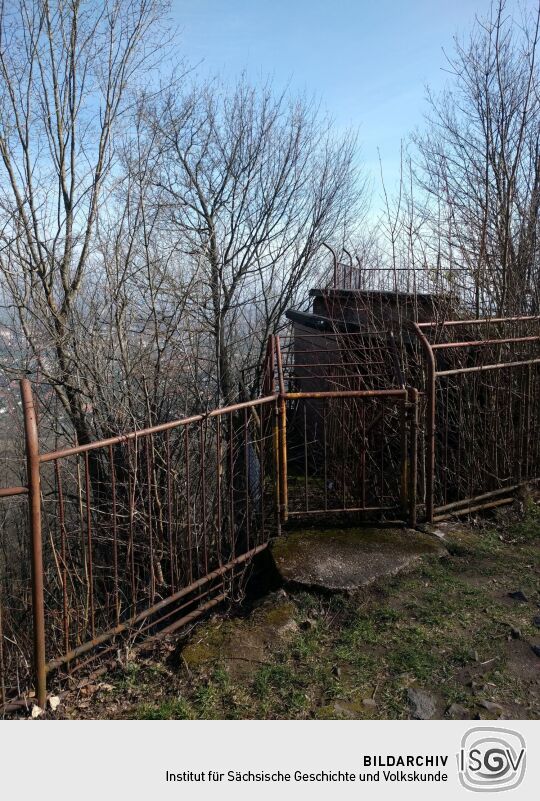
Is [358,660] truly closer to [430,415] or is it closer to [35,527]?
[35,527]

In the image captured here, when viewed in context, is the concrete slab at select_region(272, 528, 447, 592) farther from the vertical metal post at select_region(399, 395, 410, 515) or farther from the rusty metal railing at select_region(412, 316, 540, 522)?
the rusty metal railing at select_region(412, 316, 540, 522)

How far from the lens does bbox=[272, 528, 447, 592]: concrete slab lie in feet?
13.3

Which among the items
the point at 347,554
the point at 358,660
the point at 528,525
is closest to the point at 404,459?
the point at 347,554

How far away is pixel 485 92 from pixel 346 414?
13.5 feet

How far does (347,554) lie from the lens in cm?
437

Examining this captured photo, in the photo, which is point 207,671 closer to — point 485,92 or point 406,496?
point 406,496

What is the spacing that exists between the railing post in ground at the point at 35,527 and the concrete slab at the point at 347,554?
1.66 meters

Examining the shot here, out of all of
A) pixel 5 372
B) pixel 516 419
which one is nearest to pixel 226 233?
pixel 5 372

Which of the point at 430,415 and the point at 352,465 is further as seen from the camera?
the point at 352,465

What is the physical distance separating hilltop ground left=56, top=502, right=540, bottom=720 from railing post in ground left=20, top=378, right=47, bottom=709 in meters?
0.23

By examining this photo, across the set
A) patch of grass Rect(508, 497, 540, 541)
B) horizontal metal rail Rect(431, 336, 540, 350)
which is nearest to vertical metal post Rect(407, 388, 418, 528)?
horizontal metal rail Rect(431, 336, 540, 350)

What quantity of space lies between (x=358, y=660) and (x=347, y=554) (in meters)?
1.14

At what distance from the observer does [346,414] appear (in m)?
5.69

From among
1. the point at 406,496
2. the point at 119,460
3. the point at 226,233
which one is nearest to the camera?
the point at 406,496
